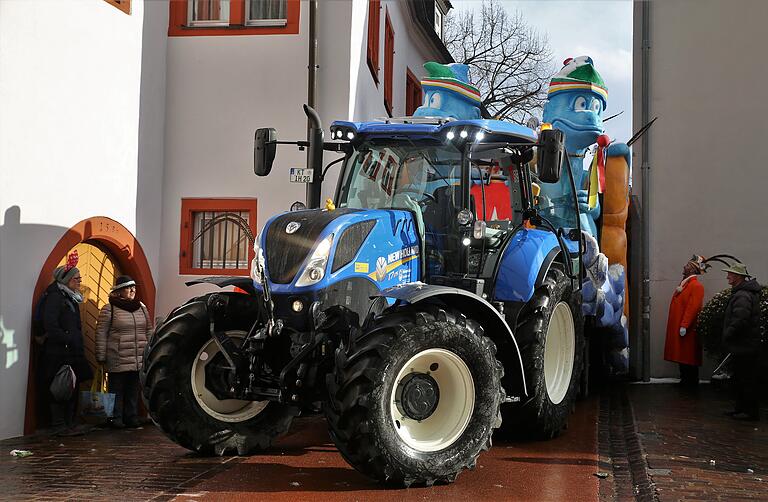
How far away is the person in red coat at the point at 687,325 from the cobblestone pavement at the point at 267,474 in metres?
5.07

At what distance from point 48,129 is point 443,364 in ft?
17.0

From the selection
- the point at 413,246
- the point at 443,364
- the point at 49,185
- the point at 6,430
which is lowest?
the point at 6,430

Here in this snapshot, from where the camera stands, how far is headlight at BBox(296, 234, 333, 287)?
6.48 meters

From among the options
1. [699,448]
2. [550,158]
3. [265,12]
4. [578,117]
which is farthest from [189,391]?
[578,117]

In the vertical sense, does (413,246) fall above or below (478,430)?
above

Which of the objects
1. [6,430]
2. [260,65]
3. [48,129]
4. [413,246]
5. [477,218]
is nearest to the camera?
[413,246]

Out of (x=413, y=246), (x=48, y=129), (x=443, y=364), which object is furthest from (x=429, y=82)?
(x=443, y=364)

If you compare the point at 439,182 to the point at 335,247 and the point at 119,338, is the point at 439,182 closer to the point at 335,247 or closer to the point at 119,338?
the point at 335,247

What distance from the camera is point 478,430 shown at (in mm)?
6371

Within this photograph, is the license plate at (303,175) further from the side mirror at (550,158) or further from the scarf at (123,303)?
the scarf at (123,303)

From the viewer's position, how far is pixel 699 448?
7.82 m

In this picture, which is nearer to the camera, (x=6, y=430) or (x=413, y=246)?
(x=413, y=246)

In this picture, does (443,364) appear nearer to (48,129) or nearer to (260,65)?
(48,129)

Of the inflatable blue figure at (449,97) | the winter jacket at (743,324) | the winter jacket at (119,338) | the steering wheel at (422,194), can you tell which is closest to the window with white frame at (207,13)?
the inflatable blue figure at (449,97)
